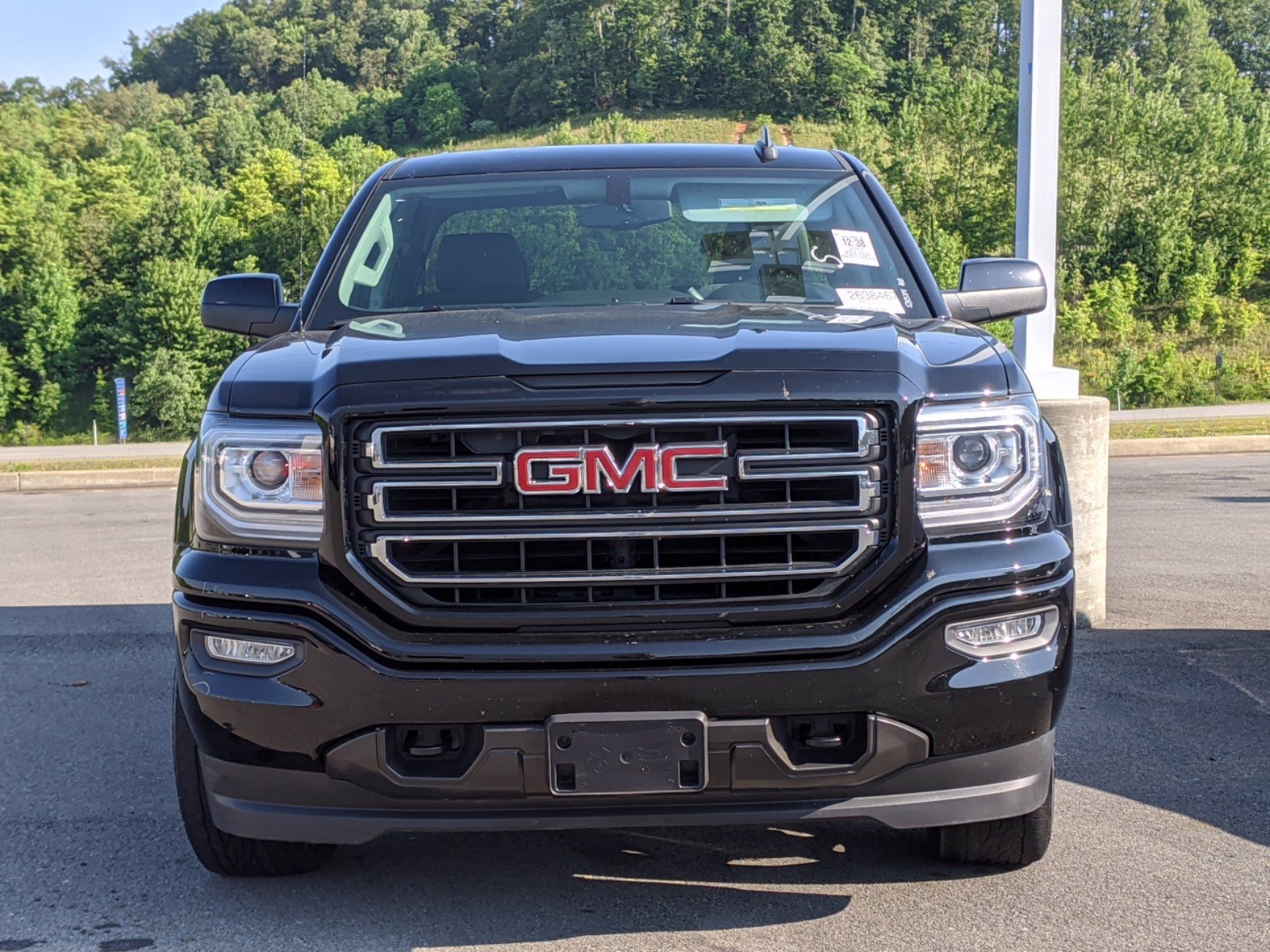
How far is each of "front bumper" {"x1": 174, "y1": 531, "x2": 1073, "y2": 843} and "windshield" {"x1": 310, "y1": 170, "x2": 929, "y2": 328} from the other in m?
1.17

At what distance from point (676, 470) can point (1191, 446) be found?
57.3 ft

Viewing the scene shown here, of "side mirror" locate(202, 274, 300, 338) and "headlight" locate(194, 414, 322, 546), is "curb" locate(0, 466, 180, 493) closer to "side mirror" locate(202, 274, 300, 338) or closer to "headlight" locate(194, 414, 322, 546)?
"side mirror" locate(202, 274, 300, 338)

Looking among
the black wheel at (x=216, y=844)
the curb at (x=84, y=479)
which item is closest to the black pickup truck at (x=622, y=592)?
the black wheel at (x=216, y=844)

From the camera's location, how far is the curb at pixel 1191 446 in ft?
60.4

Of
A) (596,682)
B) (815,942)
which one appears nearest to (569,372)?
(596,682)

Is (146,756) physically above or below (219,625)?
below

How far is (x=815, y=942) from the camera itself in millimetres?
3088

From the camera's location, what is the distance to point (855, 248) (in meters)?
4.22

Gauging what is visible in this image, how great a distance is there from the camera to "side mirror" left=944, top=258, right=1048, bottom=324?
4242mm

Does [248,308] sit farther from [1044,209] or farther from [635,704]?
[1044,209]

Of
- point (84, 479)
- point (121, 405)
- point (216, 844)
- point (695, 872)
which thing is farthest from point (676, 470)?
point (121, 405)

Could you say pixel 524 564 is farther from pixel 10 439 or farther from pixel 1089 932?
pixel 10 439

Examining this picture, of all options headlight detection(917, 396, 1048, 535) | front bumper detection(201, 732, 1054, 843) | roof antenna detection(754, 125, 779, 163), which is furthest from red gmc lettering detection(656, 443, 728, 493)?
roof antenna detection(754, 125, 779, 163)

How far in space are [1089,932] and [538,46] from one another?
5568 inches
